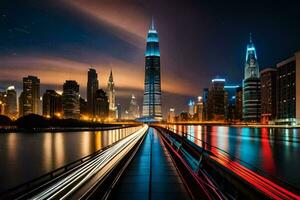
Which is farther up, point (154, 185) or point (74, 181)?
point (74, 181)

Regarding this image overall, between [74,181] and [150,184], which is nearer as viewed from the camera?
[150,184]

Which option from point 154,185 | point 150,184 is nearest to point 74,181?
point 150,184

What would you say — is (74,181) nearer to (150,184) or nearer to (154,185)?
(150,184)

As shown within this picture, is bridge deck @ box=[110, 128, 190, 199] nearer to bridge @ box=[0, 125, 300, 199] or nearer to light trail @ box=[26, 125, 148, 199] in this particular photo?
bridge @ box=[0, 125, 300, 199]

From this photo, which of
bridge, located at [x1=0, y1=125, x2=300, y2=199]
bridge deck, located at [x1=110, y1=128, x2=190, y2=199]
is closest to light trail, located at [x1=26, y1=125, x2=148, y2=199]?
bridge, located at [x1=0, y1=125, x2=300, y2=199]

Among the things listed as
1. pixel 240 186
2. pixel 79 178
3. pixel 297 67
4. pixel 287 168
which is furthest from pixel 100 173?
pixel 297 67

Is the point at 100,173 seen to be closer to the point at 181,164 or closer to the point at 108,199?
the point at 181,164

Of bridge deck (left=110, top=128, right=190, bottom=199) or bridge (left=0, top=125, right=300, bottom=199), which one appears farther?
bridge deck (left=110, top=128, right=190, bottom=199)

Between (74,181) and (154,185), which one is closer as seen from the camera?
(154,185)

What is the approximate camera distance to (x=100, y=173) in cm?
2481

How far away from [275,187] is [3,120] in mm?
197289

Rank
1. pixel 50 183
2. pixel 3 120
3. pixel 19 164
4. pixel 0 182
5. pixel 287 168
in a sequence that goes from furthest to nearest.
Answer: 1. pixel 3 120
2. pixel 19 164
3. pixel 287 168
4. pixel 0 182
5. pixel 50 183

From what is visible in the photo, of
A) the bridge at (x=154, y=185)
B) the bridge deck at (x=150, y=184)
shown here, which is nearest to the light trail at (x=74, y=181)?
the bridge at (x=154, y=185)

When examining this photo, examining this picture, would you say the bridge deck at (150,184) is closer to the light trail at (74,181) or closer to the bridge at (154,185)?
the bridge at (154,185)
